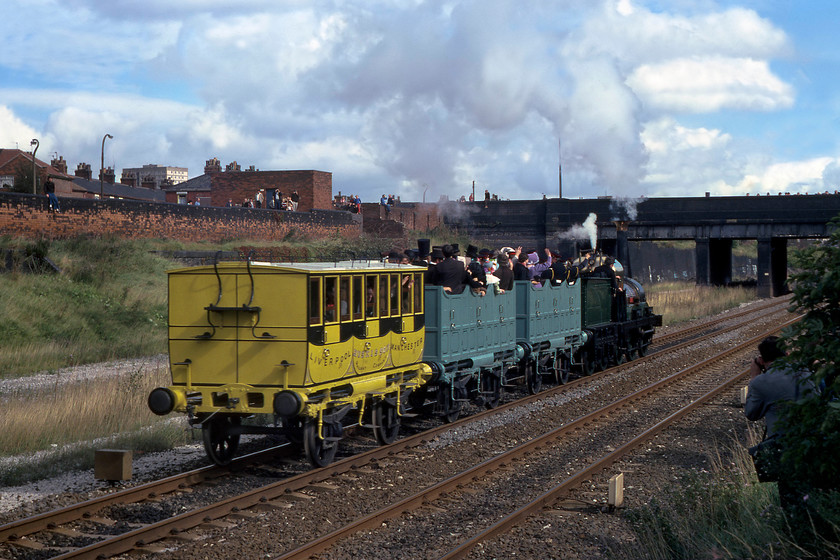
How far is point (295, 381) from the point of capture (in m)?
9.73

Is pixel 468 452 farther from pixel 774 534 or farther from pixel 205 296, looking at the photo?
pixel 774 534

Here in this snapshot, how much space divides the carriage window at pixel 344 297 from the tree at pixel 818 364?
5.74m

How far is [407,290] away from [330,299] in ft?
7.50

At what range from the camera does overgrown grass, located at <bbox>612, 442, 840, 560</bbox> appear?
240 inches

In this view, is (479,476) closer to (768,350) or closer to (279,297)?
(279,297)

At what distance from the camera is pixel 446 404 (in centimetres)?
1369

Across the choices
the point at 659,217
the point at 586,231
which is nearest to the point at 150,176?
the point at 659,217

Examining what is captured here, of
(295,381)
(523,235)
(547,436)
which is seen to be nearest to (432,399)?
(547,436)

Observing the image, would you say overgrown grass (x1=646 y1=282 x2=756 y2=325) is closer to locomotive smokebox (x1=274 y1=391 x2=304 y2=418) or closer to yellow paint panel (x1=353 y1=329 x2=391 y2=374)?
yellow paint panel (x1=353 y1=329 x2=391 y2=374)

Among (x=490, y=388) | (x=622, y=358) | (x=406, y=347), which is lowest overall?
(x=622, y=358)

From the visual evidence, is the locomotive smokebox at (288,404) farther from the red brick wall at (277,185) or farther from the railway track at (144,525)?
the red brick wall at (277,185)

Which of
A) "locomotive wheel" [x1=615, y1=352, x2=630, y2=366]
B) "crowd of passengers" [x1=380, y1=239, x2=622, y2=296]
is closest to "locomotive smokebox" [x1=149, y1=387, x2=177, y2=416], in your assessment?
"crowd of passengers" [x1=380, y1=239, x2=622, y2=296]

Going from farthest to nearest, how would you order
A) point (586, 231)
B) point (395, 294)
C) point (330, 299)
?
1. point (586, 231)
2. point (395, 294)
3. point (330, 299)

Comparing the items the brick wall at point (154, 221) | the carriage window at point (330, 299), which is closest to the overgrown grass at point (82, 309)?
the brick wall at point (154, 221)
